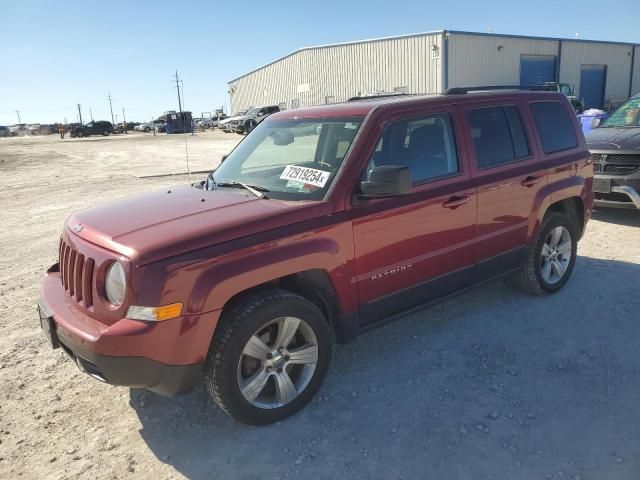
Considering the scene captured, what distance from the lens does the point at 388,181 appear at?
3.12 metres

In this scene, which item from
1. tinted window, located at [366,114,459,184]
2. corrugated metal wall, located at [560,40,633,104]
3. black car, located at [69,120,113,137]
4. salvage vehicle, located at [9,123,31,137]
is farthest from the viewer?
salvage vehicle, located at [9,123,31,137]

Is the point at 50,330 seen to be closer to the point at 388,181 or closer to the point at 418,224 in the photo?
the point at 388,181

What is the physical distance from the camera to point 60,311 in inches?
120

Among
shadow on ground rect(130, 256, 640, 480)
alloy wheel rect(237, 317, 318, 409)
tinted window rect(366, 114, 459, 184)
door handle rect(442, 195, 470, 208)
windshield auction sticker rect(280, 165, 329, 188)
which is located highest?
tinted window rect(366, 114, 459, 184)

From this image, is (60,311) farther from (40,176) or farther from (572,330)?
(40,176)

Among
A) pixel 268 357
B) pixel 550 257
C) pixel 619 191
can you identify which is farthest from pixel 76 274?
pixel 619 191

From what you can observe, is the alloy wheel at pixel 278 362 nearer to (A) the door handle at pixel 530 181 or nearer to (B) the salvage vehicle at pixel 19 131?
(A) the door handle at pixel 530 181

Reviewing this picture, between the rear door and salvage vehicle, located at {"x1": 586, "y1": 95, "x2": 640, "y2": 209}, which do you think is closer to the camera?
the rear door

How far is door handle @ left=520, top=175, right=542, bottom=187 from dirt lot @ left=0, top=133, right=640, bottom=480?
1.11 meters

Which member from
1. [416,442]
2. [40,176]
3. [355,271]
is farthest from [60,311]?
[40,176]

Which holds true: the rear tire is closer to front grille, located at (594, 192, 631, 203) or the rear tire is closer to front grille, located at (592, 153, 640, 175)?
front grille, located at (594, 192, 631, 203)

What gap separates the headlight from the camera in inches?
106

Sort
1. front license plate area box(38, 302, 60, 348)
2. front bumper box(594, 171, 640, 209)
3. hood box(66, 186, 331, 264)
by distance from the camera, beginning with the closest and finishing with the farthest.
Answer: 1. hood box(66, 186, 331, 264)
2. front license plate area box(38, 302, 60, 348)
3. front bumper box(594, 171, 640, 209)

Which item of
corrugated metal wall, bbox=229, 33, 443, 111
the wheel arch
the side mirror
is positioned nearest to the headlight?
the wheel arch
